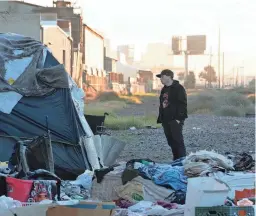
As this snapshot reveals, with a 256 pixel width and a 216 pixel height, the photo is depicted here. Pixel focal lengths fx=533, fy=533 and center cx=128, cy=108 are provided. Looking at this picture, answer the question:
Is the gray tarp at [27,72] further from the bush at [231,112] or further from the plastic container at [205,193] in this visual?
the bush at [231,112]

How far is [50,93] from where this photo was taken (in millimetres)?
8258

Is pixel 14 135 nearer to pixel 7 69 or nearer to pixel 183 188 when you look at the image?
pixel 7 69

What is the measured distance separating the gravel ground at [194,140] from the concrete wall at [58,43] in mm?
12560

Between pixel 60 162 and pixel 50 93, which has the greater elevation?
pixel 50 93

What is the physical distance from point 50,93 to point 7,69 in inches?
33.7

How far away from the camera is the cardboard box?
476 cm

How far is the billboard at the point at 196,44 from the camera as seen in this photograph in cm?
8762

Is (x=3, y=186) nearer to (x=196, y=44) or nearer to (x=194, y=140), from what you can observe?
(x=194, y=140)

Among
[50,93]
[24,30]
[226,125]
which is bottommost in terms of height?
[226,125]

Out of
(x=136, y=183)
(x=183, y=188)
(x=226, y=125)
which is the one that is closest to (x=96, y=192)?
(x=136, y=183)

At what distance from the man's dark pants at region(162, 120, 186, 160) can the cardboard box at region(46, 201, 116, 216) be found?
3889 mm

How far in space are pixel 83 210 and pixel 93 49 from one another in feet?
148

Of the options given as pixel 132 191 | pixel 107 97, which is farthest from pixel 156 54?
pixel 132 191

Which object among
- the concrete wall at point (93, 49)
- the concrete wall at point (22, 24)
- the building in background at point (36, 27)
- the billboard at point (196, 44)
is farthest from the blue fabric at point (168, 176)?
the billboard at point (196, 44)
